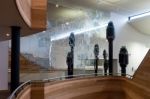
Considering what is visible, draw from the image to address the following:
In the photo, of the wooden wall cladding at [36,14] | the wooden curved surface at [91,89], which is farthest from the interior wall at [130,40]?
the wooden wall cladding at [36,14]

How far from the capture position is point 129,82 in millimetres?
7777

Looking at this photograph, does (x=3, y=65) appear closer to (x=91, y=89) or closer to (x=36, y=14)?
(x=91, y=89)

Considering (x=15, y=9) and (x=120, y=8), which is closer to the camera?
(x=15, y=9)

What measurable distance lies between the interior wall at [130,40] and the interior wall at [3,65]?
26.6 feet

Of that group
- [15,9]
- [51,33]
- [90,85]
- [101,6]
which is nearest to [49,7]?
[51,33]

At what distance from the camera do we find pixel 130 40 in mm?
17641

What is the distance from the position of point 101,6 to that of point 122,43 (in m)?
3.41

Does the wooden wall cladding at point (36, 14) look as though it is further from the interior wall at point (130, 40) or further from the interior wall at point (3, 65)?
the interior wall at point (130, 40)

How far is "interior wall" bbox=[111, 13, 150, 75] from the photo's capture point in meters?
17.1

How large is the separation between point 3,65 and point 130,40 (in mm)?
9686

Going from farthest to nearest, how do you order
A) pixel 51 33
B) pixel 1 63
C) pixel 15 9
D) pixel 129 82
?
pixel 51 33 < pixel 1 63 < pixel 129 82 < pixel 15 9

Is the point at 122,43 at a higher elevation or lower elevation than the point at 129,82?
higher

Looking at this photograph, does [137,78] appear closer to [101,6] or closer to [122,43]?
[101,6]

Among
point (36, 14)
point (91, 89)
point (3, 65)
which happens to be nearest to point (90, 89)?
point (91, 89)
